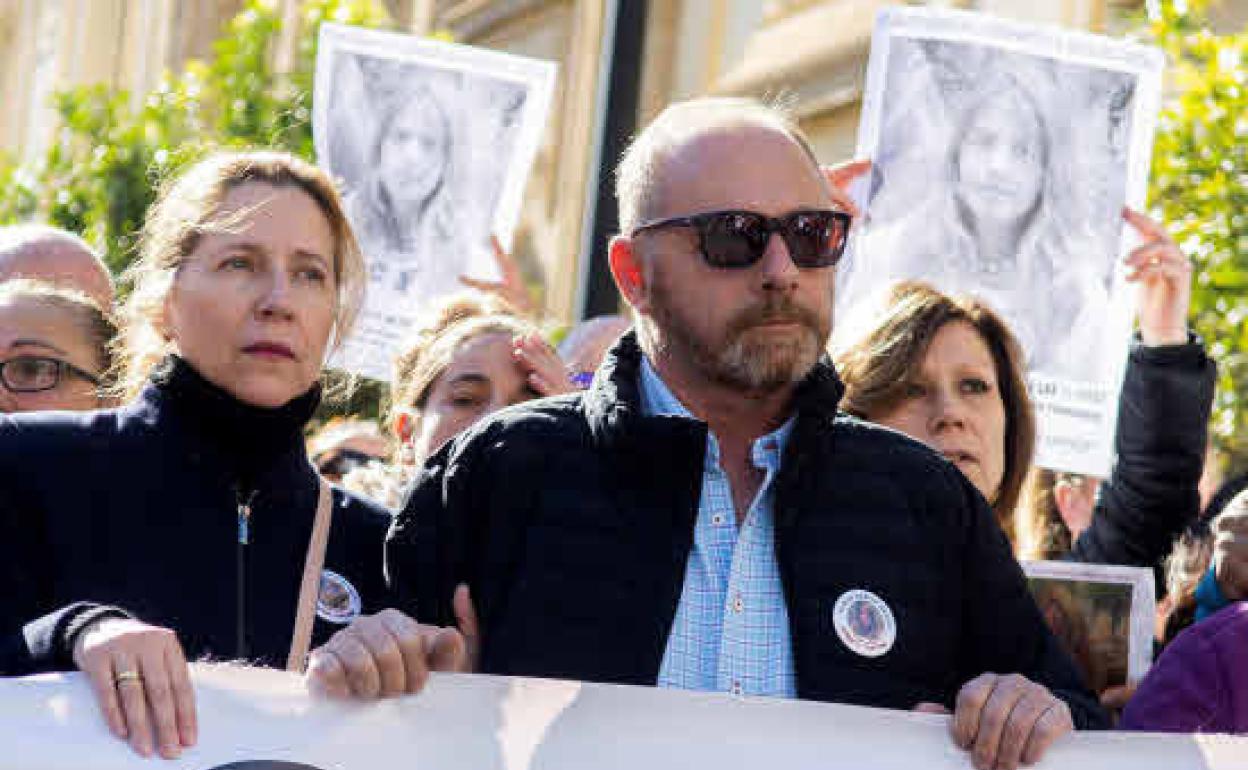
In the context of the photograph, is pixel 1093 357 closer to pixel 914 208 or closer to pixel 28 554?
pixel 914 208

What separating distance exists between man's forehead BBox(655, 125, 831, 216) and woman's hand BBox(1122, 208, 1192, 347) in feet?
4.99

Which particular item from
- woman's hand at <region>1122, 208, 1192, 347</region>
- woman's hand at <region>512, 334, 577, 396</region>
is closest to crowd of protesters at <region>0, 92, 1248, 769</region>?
woman's hand at <region>512, 334, 577, 396</region>

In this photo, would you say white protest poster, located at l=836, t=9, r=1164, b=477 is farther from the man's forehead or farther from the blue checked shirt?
the blue checked shirt

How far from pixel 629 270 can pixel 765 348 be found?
34 cm

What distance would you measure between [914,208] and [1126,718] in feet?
6.08

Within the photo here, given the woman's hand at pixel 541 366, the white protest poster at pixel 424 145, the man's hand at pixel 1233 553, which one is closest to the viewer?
the man's hand at pixel 1233 553

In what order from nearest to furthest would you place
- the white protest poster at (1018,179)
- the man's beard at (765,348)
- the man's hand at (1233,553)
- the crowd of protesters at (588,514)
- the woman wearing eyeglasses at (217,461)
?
1. the crowd of protesters at (588,514)
2. the man's beard at (765,348)
3. the woman wearing eyeglasses at (217,461)
4. the man's hand at (1233,553)
5. the white protest poster at (1018,179)

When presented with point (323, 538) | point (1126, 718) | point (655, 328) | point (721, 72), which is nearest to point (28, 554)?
point (323, 538)

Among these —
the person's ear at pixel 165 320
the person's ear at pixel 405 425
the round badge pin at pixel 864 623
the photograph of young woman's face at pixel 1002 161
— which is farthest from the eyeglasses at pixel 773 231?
the photograph of young woman's face at pixel 1002 161

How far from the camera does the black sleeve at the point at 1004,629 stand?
3074mm

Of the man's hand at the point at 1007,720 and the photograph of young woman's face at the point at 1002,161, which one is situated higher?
the photograph of young woman's face at the point at 1002,161

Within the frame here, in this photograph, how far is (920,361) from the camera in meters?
4.38

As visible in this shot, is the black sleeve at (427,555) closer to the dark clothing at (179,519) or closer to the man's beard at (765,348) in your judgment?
the dark clothing at (179,519)

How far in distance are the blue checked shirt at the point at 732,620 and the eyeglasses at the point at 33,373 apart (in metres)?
1.62
